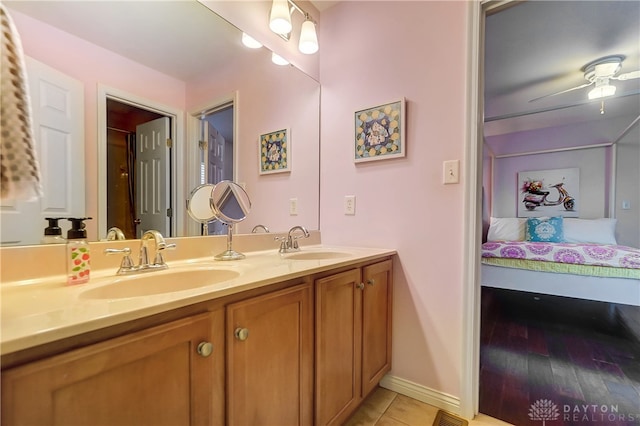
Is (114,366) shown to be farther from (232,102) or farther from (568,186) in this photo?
(568,186)

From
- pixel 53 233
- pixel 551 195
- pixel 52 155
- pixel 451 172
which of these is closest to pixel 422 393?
pixel 451 172

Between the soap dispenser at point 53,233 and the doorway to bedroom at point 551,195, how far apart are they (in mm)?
1980

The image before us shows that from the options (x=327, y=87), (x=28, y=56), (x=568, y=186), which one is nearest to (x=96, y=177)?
(x=28, y=56)

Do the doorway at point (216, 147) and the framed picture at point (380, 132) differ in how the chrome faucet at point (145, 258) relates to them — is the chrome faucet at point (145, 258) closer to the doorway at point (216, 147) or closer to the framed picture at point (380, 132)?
the doorway at point (216, 147)

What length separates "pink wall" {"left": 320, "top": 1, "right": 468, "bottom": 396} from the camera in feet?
4.61

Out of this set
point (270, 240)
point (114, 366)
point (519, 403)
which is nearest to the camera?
point (114, 366)

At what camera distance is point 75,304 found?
1.98 feet

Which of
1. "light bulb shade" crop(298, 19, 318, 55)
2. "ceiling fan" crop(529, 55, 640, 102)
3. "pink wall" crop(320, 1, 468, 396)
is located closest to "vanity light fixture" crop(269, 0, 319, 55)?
"light bulb shade" crop(298, 19, 318, 55)

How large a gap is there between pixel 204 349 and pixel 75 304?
0.97ft

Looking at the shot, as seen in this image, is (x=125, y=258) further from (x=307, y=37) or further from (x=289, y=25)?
(x=307, y=37)

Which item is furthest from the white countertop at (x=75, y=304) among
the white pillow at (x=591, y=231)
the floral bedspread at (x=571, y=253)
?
the white pillow at (x=591, y=231)

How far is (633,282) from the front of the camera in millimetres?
2607

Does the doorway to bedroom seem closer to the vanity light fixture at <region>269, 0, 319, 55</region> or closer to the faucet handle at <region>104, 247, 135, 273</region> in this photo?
the vanity light fixture at <region>269, 0, 319, 55</region>

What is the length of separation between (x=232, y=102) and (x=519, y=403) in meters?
2.20
